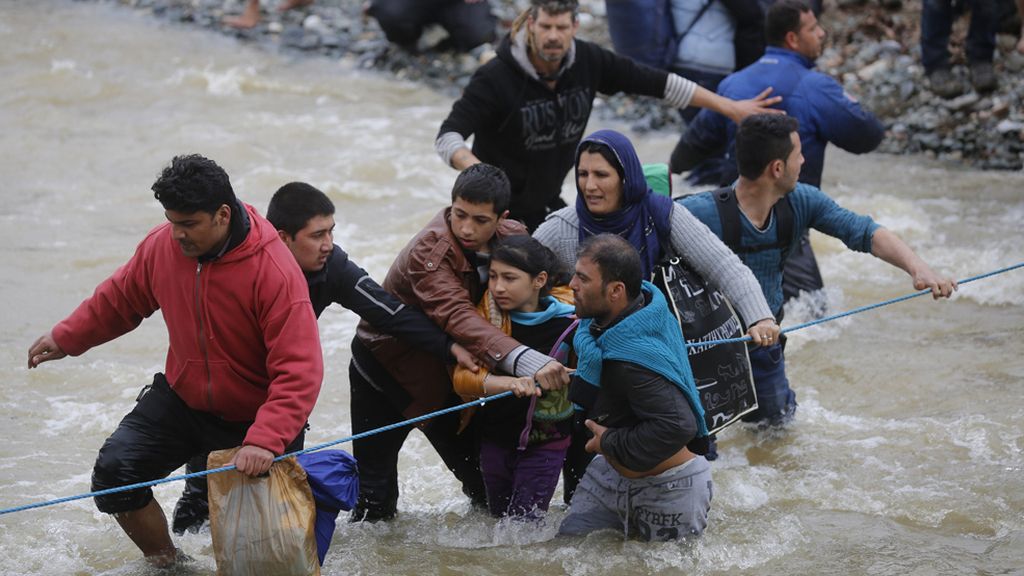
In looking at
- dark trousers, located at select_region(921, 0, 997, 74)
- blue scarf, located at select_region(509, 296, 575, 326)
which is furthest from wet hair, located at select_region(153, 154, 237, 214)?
dark trousers, located at select_region(921, 0, 997, 74)

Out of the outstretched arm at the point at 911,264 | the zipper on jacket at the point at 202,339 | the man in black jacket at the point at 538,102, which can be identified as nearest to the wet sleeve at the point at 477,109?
the man in black jacket at the point at 538,102

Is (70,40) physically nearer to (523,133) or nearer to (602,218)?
(523,133)

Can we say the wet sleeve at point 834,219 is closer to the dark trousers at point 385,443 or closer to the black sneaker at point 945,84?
the dark trousers at point 385,443

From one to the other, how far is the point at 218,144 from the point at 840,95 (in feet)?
20.3

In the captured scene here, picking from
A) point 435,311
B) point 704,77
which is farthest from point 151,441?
point 704,77

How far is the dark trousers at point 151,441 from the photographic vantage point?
396cm

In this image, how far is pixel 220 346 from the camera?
151 inches

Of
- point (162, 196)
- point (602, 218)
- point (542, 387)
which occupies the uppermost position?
point (162, 196)

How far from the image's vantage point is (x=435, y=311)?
418 cm

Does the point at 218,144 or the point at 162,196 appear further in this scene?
the point at 218,144

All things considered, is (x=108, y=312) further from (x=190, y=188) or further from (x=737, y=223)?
(x=737, y=223)

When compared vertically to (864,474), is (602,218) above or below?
above

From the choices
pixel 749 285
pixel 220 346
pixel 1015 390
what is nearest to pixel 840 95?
pixel 1015 390

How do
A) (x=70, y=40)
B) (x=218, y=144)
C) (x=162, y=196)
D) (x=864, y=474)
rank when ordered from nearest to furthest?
(x=162, y=196), (x=864, y=474), (x=218, y=144), (x=70, y=40)
